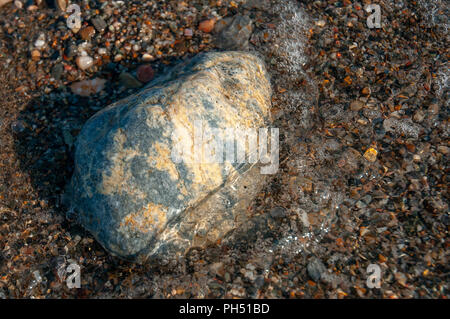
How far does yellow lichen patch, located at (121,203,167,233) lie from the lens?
2.70 metres

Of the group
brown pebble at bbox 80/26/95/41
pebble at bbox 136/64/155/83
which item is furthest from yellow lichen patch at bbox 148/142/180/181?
brown pebble at bbox 80/26/95/41

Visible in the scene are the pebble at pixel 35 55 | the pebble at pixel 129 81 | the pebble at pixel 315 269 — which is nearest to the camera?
the pebble at pixel 315 269

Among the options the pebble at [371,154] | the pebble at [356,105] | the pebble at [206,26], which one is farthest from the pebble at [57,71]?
the pebble at [371,154]

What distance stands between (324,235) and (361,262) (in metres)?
0.34

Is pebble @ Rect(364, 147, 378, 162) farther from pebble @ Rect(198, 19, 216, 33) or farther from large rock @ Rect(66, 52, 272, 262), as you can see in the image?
pebble @ Rect(198, 19, 216, 33)

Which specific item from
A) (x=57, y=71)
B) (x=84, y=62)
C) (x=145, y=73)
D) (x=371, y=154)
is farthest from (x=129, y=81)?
(x=371, y=154)

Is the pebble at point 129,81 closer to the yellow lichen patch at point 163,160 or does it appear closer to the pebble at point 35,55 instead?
the pebble at point 35,55

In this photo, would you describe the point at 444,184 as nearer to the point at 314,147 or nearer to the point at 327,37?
the point at 314,147

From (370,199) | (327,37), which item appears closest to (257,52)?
(327,37)

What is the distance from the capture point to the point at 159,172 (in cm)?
270

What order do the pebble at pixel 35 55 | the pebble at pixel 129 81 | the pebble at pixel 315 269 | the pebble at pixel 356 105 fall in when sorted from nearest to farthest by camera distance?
the pebble at pixel 315 269 → the pebble at pixel 356 105 → the pebble at pixel 129 81 → the pebble at pixel 35 55

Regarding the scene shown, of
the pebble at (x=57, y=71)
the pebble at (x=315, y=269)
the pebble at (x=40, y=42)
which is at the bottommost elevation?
the pebble at (x=315, y=269)

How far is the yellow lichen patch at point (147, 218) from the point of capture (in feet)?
8.86

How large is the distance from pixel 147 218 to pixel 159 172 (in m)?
0.34
